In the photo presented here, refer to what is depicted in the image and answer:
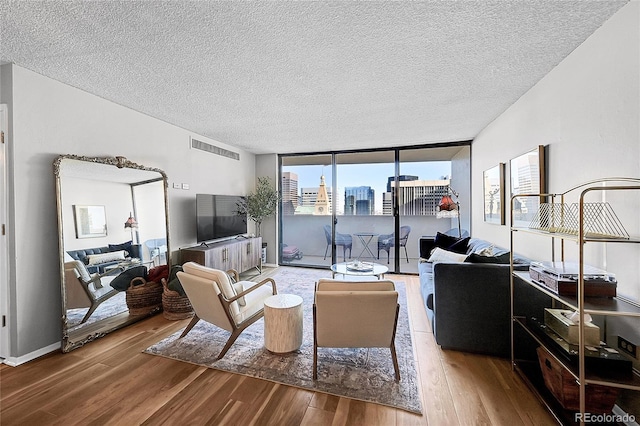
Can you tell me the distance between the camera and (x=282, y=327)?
2.41m

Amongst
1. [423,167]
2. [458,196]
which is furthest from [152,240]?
[458,196]

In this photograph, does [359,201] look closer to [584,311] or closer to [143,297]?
[143,297]

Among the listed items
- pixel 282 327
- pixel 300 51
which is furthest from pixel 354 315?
pixel 300 51

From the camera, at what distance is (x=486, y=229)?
157 inches

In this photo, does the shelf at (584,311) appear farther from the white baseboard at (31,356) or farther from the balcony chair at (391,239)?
the white baseboard at (31,356)

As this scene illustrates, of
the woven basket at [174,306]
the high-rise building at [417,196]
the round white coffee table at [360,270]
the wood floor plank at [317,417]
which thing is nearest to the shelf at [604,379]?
the wood floor plank at [317,417]

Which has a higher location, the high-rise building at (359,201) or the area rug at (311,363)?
the high-rise building at (359,201)

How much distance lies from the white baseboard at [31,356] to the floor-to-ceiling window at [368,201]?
3940mm

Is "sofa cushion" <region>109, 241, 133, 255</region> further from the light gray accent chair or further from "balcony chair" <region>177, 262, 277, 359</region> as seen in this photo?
"balcony chair" <region>177, 262, 277, 359</region>

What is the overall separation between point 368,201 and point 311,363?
394 cm

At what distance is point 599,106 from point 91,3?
334cm

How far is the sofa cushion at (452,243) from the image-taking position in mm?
4029

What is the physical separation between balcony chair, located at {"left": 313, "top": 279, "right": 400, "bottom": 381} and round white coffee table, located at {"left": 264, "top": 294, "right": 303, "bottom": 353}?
39 cm

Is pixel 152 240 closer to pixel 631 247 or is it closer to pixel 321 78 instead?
pixel 321 78
